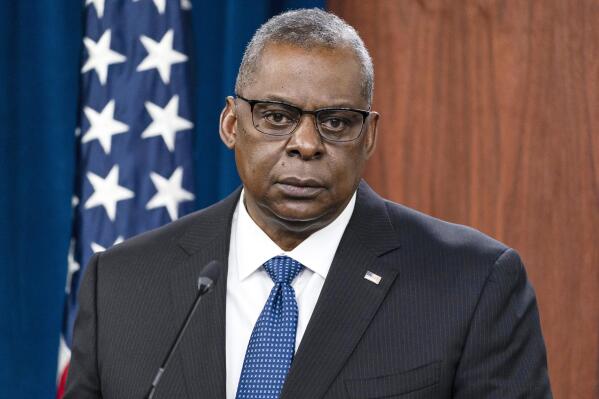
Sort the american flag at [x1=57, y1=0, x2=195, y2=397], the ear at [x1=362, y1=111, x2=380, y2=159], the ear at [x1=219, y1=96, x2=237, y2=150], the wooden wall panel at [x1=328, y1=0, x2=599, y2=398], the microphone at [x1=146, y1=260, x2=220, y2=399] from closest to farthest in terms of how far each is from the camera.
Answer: the microphone at [x1=146, y1=260, x2=220, y2=399]
the ear at [x1=362, y1=111, x2=380, y2=159]
the ear at [x1=219, y1=96, x2=237, y2=150]
the wooden wall panel at [x1=328, y1=0, x2=599, y2=398]
the american flag at [x1=57, y1=0, x2=195, y2=397]

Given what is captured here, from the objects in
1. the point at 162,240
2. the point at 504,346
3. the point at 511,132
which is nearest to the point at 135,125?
the point at 162,240

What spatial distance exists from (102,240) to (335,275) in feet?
4.19

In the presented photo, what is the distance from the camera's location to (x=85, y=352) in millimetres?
2082

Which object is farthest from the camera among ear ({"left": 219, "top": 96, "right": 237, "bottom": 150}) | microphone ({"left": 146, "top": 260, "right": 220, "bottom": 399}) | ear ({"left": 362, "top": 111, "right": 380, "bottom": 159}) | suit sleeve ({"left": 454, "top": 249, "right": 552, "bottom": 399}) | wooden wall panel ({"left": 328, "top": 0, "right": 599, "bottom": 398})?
wooden wall panel ({"left": 328, "top": 0, "right": 599, "bottom": 398})

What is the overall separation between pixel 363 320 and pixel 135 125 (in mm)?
1345

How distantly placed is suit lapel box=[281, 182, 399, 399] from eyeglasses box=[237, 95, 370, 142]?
0.67 feet

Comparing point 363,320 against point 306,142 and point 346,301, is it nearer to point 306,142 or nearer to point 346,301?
point 346,301

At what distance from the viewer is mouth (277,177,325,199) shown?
1.94m

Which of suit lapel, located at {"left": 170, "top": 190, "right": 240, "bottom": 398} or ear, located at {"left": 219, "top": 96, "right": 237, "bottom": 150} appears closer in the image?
suit lapel, located at {"left": 170, "top": 190, "right": 240, "bottom": 398}

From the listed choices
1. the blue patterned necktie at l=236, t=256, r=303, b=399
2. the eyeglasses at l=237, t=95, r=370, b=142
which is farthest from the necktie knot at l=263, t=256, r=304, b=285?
the eyeglasses at l=237, t=95, r=370, b=142

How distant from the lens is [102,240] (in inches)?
122

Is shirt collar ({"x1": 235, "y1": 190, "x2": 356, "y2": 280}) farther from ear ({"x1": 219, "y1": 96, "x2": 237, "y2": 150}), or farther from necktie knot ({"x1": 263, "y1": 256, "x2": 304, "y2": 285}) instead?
ear ({"x1": 219, "y1": 96, "x2": 237, "y2": 150})

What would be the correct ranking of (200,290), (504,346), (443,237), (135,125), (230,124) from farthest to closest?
(135,125)
(230,124)
(443,237)
(504,346)
(200,290)

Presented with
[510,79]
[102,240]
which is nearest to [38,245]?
[102,240]
